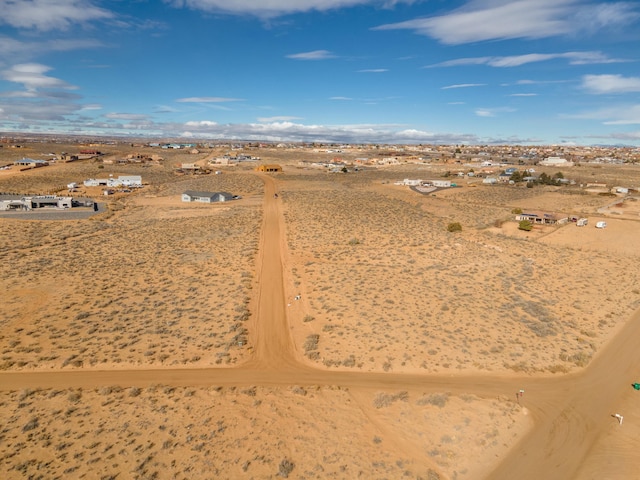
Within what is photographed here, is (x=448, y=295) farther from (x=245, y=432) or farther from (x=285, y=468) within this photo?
(x=285, y=468)

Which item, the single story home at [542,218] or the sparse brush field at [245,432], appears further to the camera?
the single story home at [542,218]

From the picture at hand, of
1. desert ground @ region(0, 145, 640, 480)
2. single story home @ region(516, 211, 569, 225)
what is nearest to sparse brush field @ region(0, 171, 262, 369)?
desert ground @ region(0, 145, 640, 480)

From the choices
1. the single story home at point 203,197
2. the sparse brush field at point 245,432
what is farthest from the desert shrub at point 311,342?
the single story home at point 203,197

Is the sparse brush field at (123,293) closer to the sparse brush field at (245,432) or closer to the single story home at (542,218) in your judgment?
the sparse brush field at (245,432)

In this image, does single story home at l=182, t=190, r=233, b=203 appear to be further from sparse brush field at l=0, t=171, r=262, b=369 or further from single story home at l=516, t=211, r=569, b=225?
single story home at l=516, t=211, r=569, b=225

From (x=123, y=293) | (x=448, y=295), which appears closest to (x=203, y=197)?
(x=123, y=293)

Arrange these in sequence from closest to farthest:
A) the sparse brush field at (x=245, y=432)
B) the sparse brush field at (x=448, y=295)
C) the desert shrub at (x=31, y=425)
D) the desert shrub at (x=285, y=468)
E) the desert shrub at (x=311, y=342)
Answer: the desert shrub at (x=285, y=468)
the sparse brush field at (x=245, y=432)
the desert shrub at (x=31, y=425)
the sparse brush field at (x=448, y=295)
the desert shrub at (x=311, y=342)

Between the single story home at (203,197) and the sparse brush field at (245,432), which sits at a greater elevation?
the single story home at (203,197)
